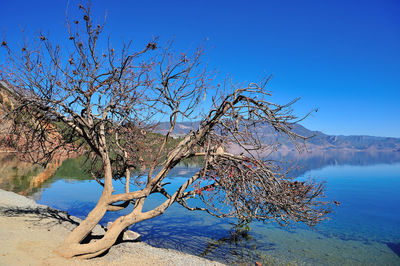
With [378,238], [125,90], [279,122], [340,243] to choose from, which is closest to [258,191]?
[279,122]

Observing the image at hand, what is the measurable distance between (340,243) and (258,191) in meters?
11.8

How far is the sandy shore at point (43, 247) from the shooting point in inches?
278

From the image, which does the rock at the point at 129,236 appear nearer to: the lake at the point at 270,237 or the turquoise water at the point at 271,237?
the lake at the point at 270,237

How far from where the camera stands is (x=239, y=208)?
28.6ft

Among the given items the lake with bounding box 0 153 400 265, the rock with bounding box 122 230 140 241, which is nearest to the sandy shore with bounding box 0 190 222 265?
the rock with bounding box 122 230 140 241

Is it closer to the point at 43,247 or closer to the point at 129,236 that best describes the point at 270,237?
the point at 129,236

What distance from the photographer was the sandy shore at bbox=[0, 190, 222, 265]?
7.07 m

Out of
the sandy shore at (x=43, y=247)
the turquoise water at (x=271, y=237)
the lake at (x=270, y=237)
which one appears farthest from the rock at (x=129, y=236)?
the turquoise water at (x=271, y=237)

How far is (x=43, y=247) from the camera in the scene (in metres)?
7.91

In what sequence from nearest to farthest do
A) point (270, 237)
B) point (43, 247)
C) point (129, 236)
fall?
point (43, 247) < point (129, 236) < point (270, 237)

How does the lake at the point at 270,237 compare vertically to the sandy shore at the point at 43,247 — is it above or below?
below

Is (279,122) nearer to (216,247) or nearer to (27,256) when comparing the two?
(27,256)

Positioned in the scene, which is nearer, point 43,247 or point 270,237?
point 43,247

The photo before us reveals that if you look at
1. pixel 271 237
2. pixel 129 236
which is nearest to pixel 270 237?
pixel 271 237
